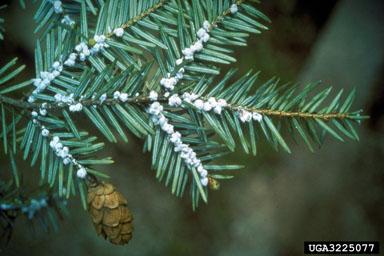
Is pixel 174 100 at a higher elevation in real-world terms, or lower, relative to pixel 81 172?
Answer: higher

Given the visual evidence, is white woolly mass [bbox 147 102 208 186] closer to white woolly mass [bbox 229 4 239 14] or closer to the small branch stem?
the small branch stem

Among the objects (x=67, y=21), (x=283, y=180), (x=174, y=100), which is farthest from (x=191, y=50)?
(x=283, y=180)

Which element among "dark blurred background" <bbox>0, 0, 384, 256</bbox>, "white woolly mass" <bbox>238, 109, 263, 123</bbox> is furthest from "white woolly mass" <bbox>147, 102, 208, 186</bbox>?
"dark blurred background" <bbox>0, 0, 384, 256</bbox>

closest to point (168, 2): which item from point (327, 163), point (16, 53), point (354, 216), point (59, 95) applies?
point (59, 95)

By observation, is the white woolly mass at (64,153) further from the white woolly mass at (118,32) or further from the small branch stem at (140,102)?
the white woolly mass at (118,32)

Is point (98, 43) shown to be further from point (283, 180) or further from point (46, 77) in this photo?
point (283, 180)

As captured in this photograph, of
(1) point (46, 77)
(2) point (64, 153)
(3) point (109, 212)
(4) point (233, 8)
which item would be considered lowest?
(3) point (109, 212)
